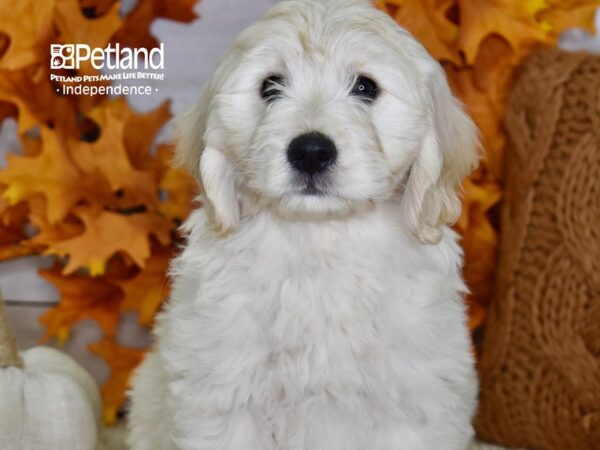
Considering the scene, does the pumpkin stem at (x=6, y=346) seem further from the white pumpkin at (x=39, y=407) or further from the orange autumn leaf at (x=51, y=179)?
the orange autumn leaf at (x=51, y=179)

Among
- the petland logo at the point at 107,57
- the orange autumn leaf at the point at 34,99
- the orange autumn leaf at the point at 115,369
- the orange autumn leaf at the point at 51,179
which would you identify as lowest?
the orange autumn leaf at the point at 115,369

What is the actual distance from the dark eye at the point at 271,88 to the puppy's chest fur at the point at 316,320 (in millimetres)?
261

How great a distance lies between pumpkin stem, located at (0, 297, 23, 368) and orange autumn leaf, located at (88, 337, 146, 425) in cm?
63

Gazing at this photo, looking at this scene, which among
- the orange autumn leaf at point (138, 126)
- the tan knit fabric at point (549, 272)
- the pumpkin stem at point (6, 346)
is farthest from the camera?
the orange autumn leaf at point (138, 126)

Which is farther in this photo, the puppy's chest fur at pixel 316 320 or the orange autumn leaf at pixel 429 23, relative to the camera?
the orange autumn leaf at pixel 429 23

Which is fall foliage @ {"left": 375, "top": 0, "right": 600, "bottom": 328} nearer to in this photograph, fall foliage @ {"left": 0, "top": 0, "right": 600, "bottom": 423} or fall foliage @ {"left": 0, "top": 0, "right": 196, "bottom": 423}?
fall foliage @ {"left": 0, "top": 0, "right": 600, "bottom": 423}

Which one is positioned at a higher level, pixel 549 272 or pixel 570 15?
pixel 570 15

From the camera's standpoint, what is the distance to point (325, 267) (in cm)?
203

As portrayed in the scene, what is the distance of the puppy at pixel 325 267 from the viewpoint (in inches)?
76.5

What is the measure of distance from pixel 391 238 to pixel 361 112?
29cm

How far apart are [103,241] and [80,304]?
26 cm

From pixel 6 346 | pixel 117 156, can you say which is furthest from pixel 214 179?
pixel 117 156

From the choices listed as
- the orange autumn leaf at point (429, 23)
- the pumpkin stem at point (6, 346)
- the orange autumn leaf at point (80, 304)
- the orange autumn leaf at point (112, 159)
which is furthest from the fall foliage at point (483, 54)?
the pumpkin stem at point (6, 346)

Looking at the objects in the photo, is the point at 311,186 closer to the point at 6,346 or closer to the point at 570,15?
the point at 6,346
